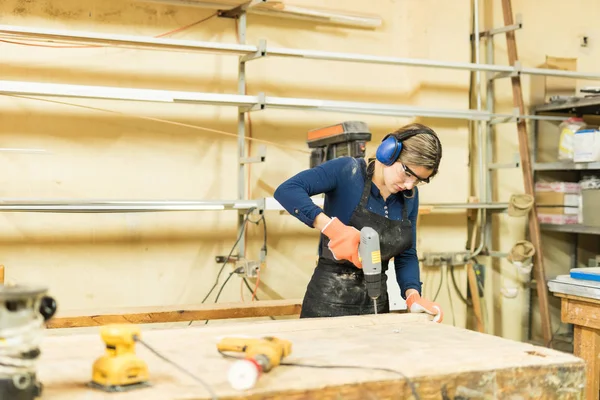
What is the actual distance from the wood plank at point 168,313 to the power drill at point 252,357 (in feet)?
4.57

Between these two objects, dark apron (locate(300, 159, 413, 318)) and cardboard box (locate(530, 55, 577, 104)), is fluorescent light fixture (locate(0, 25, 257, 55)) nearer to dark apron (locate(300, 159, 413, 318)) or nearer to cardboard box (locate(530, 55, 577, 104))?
dark apron (locate(300, 159, 413, 318))

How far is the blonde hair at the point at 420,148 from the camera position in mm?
2250

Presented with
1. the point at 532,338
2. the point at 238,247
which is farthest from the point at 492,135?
the point at 238,247

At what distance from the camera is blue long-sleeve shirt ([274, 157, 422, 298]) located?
234 cm

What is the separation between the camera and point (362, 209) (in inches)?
94.2

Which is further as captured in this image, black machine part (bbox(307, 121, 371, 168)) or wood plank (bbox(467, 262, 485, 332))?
wood plank (bbox(467, 262, 485, 332))

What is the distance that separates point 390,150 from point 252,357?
116 centimetres

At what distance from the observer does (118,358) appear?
123 cm

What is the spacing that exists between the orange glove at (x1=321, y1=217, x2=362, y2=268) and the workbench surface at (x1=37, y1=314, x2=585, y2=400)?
358mm

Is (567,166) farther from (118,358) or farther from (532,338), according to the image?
(118,358)

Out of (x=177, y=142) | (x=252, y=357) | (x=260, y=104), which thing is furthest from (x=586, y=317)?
(x=177, y=142)

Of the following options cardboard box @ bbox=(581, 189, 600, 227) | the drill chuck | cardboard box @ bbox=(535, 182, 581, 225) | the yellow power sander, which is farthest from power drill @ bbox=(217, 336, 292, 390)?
cardboard box @ bbox=(535, 182, 581, 225)

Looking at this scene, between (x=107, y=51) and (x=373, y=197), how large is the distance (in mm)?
1620

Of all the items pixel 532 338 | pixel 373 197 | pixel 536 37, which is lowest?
pixel 532 338
